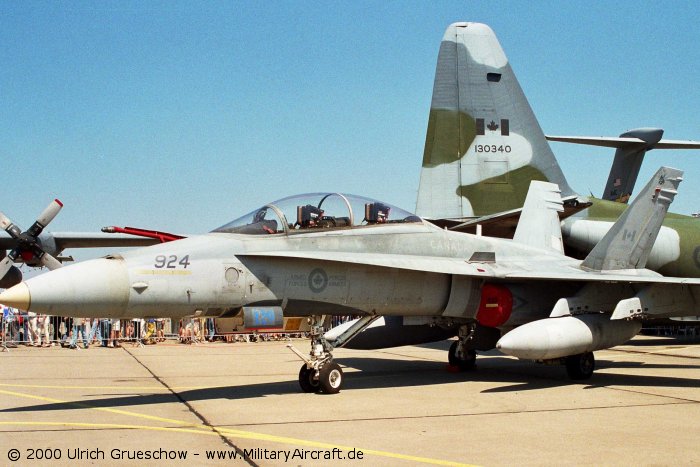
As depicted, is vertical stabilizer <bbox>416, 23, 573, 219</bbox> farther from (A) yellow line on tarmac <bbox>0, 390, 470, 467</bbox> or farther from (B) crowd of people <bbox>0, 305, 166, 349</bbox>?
(A) yellow line on tarmac <bbox>0, 390, 470, 467</bbox>

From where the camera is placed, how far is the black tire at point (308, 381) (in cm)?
970

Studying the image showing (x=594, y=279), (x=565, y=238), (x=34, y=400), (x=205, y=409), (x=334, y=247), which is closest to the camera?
(x=205, y=409)

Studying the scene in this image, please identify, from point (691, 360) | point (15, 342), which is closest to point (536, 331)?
point (691, 360)

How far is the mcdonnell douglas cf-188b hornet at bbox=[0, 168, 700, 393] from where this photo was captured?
8.34 metres

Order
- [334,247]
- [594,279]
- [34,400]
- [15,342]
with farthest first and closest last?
[15,342] → [594,279] → [334,247] → [34,400]

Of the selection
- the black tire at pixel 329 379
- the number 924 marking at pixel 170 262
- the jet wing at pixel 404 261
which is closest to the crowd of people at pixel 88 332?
the jet wing at pixel 404 261

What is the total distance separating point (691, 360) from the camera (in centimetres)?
1548

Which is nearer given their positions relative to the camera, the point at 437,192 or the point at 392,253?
the point at 392,253

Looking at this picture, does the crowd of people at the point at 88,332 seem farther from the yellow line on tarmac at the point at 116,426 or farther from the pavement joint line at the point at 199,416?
the yellow line on tarmac at the point at 116,426

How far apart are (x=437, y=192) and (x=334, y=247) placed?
8.54 meters

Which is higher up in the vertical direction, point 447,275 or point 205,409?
point 447,275

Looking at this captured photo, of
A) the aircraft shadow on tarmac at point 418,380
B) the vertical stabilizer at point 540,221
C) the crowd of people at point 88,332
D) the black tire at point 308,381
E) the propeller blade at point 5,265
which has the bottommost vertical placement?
the crowd of people at point 88,332

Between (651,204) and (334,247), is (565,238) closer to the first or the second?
(651,204)

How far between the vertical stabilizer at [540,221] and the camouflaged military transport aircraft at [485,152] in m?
3.18
